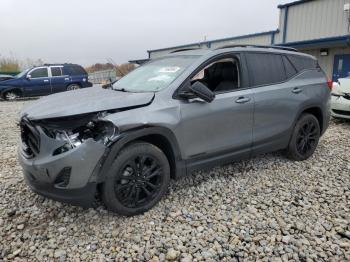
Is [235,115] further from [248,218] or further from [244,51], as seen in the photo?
[248,218]

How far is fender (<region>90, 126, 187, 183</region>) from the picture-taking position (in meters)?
2.71

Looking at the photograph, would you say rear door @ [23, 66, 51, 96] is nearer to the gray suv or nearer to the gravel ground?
the gravel ground

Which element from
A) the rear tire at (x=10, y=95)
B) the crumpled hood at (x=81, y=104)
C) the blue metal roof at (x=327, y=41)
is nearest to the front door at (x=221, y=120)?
the crumpled hood at (x=81, y=104)

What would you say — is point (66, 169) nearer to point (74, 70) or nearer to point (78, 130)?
point (78, 130)

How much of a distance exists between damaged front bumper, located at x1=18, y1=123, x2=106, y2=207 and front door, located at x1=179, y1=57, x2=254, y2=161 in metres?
1.00

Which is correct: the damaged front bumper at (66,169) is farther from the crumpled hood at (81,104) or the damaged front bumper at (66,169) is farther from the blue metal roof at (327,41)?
the blue metal roof at (327,41)

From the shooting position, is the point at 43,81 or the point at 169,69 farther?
the point at 43,81

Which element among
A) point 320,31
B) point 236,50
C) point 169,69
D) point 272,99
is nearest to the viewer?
point 169,69

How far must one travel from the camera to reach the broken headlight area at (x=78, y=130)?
265 centimetres

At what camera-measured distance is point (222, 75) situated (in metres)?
4.03

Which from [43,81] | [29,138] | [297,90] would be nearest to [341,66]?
[297,90]

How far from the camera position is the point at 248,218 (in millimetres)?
3078

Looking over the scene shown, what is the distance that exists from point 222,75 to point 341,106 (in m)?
4.57

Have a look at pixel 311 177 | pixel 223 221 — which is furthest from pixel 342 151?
pixel 223 221
